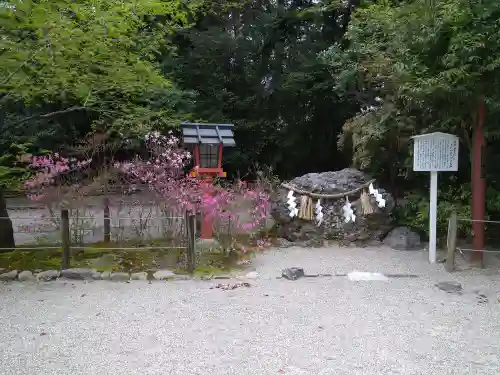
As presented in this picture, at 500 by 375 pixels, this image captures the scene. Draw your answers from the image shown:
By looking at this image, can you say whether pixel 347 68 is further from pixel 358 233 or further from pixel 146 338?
pixel 146 338

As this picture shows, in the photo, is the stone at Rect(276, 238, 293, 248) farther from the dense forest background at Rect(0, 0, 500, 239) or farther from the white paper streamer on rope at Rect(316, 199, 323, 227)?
the dense forest background at Rect(0, 0, 500, 239)

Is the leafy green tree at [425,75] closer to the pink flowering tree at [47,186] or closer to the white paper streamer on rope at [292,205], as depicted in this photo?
the white paper streamer on rope at [292,205]

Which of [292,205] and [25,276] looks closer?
[25,276]

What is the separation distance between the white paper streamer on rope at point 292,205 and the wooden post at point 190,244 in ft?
7.53

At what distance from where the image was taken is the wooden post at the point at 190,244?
5.30 m

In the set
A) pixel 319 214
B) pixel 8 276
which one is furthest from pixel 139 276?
pixel 319 214

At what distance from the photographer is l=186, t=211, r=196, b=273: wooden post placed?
17.4ft

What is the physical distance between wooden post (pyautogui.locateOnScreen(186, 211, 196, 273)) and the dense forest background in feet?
6.53

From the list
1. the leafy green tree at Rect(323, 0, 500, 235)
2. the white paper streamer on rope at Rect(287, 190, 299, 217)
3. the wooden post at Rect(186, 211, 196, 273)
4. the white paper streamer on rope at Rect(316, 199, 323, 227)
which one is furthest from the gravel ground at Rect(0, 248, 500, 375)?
the leafy green tree at Rect(323, 0, 500, 235)

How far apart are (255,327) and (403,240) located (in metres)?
4.09

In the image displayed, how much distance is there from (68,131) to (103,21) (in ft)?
28.1

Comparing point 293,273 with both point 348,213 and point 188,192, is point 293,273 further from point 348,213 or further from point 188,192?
point 348,213

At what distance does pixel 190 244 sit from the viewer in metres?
5.31

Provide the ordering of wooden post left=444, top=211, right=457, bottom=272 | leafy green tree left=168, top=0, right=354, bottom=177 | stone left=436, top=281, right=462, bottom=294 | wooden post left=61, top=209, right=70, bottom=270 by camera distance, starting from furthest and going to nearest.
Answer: leafy green tree left=168, top=0, right=354, bottom=177 → wooden post left=444, top=211, right=457, bottom=272 → wooden post left=61, top=209, right=70, bottom=270 → stone left=436, top=281, right=462, bottom=294
